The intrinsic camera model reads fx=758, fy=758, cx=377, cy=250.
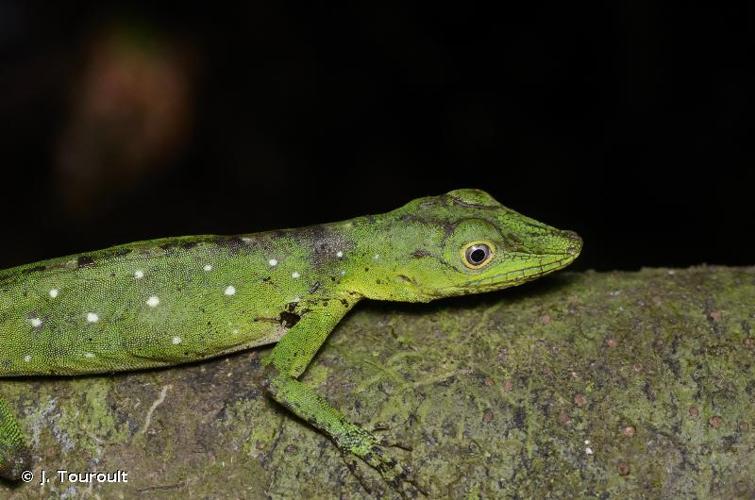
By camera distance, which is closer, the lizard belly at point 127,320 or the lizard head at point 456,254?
the lizard belly at point 127,320

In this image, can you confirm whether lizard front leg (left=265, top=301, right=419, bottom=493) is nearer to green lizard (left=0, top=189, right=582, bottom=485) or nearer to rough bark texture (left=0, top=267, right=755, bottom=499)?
green lizard (left=0, top=189, right=582, bottom=485)

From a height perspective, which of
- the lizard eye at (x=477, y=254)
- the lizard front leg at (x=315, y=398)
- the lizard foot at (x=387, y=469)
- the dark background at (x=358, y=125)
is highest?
the dark background at (x=358, y=125)

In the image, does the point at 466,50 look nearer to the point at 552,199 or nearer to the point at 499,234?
the point at 552,199

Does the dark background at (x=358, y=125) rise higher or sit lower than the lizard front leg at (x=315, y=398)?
higher

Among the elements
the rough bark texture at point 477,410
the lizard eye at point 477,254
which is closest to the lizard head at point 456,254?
the lizard eye at point 477,254

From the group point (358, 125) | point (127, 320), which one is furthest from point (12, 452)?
point (358, 125)

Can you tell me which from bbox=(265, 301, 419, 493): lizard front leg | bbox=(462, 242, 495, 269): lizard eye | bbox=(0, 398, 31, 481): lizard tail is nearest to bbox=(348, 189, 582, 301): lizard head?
bbox=(462, 242, 495, 269): lizard eye

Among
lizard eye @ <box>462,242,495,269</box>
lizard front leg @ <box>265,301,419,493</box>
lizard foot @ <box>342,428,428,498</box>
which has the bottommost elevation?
lizard foot @ <box>342,428,428,498</box>

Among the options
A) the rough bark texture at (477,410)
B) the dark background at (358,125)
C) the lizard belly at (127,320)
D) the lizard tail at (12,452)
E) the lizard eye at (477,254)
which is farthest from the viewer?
the dark background at (358,125)

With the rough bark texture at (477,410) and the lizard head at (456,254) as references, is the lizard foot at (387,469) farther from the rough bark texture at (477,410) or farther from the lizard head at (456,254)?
the lizard head at (456,254)
